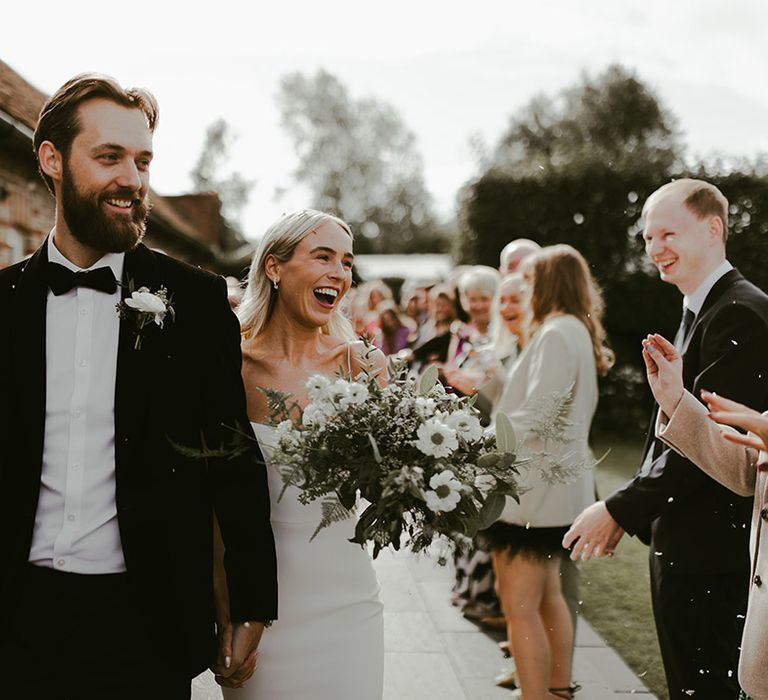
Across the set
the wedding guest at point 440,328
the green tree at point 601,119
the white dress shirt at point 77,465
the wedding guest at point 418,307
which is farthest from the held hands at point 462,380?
the green tree at point 601,119

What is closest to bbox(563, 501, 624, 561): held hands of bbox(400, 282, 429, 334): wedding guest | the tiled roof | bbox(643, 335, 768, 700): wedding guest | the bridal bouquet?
bbox(643, 335, 768, 700): wedding guest

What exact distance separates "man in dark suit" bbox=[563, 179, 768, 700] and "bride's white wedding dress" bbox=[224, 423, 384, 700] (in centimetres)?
91

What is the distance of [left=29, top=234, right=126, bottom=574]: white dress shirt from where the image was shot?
232 centimetres

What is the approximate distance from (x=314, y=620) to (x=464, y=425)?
96 cm

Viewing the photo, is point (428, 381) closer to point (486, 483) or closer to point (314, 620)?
point (486, 483)

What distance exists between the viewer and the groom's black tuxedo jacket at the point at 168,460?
2.30 meters

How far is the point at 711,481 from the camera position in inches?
123

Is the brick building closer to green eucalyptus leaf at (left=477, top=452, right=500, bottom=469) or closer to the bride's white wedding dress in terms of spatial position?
the bride's white wedding dress

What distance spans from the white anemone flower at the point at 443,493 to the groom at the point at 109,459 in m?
0.59

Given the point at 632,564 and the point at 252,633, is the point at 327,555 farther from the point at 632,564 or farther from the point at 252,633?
the point at 632,564

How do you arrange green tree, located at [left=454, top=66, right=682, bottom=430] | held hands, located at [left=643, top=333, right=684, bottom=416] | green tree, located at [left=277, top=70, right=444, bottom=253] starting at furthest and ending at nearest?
green tree, located at [left=277, top=70, right=444, bottom=253], green tree, located at [left=454, top=66, right=682, bottom=430], held hands, located at [left=643, top=333, right=684, bottom=416]

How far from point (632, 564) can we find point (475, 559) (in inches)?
94.9

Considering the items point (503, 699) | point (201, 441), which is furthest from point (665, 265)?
point (503, 699)

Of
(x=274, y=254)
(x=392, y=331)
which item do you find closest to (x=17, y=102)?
(x=392, y=331)
